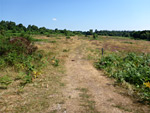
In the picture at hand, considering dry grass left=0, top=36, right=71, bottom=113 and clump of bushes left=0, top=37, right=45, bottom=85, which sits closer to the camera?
dry grass left=0, top=36, right=71, bottom=113

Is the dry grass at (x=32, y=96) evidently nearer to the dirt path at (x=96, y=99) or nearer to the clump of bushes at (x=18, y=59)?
the dirt path at (x=96, y=99)

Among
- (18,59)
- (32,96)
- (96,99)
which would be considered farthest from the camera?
(18,59)

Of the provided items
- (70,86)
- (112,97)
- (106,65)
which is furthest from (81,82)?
(106,65)

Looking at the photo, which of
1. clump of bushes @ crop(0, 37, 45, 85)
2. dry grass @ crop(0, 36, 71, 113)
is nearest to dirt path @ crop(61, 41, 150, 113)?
dry grass @ crop(0, 36, 71, 113)

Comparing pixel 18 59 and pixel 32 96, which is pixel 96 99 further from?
pixel 18 59

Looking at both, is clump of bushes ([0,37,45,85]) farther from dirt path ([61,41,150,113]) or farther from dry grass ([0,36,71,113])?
dirt path ([61,41,150,113])

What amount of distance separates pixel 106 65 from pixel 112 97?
16.7 ft

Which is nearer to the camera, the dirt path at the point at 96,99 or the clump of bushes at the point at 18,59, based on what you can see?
the dirt path at the point at 96,99

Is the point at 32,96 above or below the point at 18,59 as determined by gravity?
below

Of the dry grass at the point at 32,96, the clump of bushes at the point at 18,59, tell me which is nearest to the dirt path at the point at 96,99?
the dry grass at the point at 32,96

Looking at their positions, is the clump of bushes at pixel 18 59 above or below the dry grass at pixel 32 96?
above

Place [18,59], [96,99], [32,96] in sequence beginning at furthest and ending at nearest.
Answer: [18,59] < [32,96] < [96,99]

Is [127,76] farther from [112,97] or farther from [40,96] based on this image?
[40,96]

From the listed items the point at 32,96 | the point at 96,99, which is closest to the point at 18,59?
the point at 32,96
